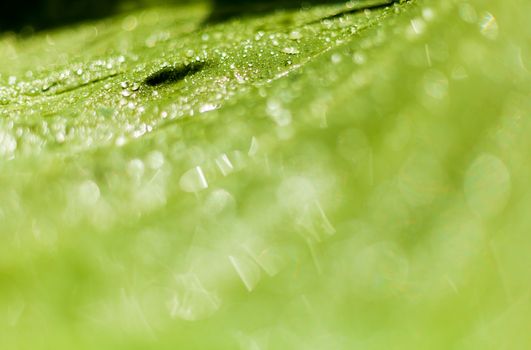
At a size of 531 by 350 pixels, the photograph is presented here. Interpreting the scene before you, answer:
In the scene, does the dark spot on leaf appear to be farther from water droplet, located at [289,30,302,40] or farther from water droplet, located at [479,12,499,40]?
water droplet, located at [479,12,499,40]

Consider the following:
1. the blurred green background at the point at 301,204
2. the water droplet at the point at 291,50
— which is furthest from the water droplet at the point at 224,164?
the water droplet at the point at 291,50

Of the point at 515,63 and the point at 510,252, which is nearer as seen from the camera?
the point at 510,252

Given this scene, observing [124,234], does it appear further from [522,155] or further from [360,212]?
[522,155]

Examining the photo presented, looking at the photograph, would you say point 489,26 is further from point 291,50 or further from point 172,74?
point 172,74

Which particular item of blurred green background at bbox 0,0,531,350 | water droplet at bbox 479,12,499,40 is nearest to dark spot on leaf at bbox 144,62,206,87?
blurred green background at bbox 0,0,531,350

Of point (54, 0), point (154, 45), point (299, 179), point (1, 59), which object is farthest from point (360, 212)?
point (54, 0)

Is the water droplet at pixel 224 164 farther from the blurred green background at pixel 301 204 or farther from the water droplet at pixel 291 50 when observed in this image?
the water droplet at pixel 291 50

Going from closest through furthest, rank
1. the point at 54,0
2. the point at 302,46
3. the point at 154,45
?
the point at 302,46 < the point at 154,45 < the point at 54,0
